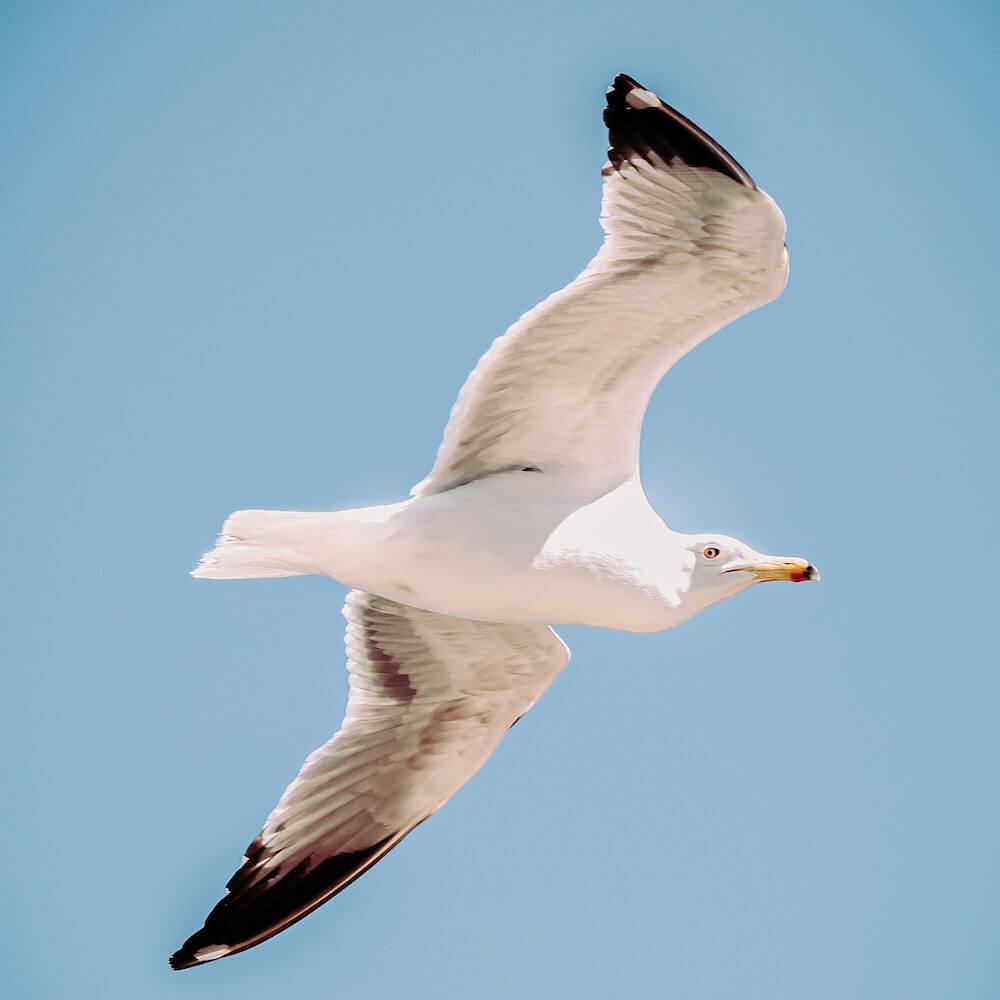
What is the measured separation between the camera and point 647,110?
713cm

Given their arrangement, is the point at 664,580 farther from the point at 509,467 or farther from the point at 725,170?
the point at 725,170

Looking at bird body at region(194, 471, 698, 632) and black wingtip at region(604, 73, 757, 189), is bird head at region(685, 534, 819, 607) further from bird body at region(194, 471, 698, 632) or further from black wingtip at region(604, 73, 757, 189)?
black wingtip at region(604, 73, 757, 189)

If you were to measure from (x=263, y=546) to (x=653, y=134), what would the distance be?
259cm

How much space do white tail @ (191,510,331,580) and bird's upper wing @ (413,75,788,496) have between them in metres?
0.93

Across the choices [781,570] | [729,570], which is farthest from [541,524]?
[781,570]

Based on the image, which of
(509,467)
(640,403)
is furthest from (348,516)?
(640,403)

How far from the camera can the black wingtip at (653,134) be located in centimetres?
700

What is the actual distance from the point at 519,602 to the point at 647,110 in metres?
2.31

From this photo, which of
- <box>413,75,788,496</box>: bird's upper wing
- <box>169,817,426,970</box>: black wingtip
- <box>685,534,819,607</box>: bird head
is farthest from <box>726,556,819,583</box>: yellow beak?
<box>169,817,426,970</box>: black wingtip

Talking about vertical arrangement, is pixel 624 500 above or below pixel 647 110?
below

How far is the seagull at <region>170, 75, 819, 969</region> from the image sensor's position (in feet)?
23.2

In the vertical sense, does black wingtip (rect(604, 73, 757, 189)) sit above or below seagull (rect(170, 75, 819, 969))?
above

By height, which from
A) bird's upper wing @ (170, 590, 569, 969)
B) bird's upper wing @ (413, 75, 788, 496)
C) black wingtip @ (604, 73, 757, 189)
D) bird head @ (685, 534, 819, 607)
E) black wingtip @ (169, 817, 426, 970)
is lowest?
black wingtip @ (169, 817, 426, 970)

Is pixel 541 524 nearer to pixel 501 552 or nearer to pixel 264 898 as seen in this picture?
pixel 501 552
